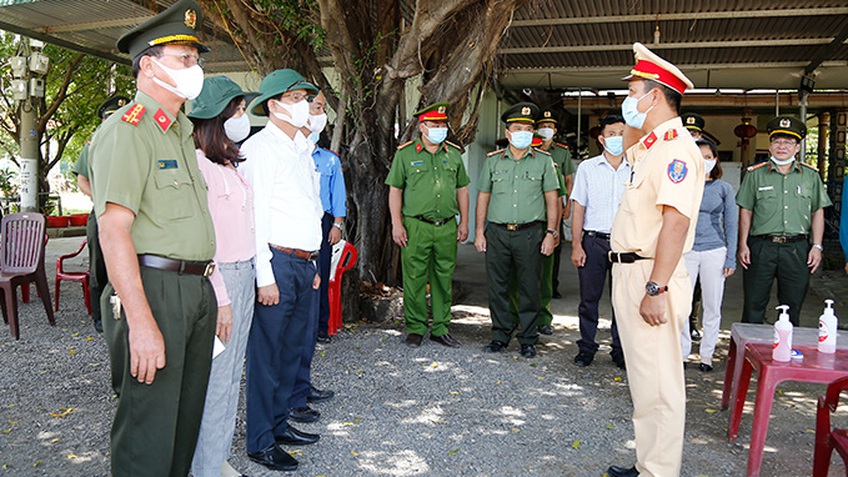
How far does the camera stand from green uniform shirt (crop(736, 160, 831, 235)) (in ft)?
16.7

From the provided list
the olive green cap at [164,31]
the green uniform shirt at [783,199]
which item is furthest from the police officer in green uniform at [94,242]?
the green uniform shirt at [783,199]

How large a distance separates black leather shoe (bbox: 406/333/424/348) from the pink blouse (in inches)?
115

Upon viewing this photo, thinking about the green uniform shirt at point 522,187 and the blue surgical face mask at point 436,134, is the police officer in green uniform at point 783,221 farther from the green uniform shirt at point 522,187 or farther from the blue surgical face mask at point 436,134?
the blue surgical face mask at point 436,134

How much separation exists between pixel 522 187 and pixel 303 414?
2585 millimetres

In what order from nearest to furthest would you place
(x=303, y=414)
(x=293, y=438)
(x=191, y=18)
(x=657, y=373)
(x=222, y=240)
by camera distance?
(x=191, y=18), (x=222, y=240), (x=657, y=373), (x=293, y=438), (x=303, y=414)

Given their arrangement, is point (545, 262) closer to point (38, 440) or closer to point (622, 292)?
point (622, 292)

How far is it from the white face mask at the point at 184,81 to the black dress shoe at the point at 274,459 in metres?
1.84

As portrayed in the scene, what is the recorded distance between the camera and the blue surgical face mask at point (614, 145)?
5.33 meters

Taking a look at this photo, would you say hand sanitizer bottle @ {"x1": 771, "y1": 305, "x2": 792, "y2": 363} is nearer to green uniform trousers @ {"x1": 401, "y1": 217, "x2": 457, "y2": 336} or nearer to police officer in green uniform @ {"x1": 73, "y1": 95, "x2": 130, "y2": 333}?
green uniform trousers @ {"x1": 401, "y1": 217, "x2": 457, "y2": 336}

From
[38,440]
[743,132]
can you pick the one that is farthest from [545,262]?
[743,132]

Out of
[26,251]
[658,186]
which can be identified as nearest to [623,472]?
[658,186]

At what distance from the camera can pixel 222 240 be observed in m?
2.80

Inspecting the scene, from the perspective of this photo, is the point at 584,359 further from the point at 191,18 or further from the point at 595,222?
the point at 191,18

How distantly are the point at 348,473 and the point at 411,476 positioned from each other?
32 centimetres
